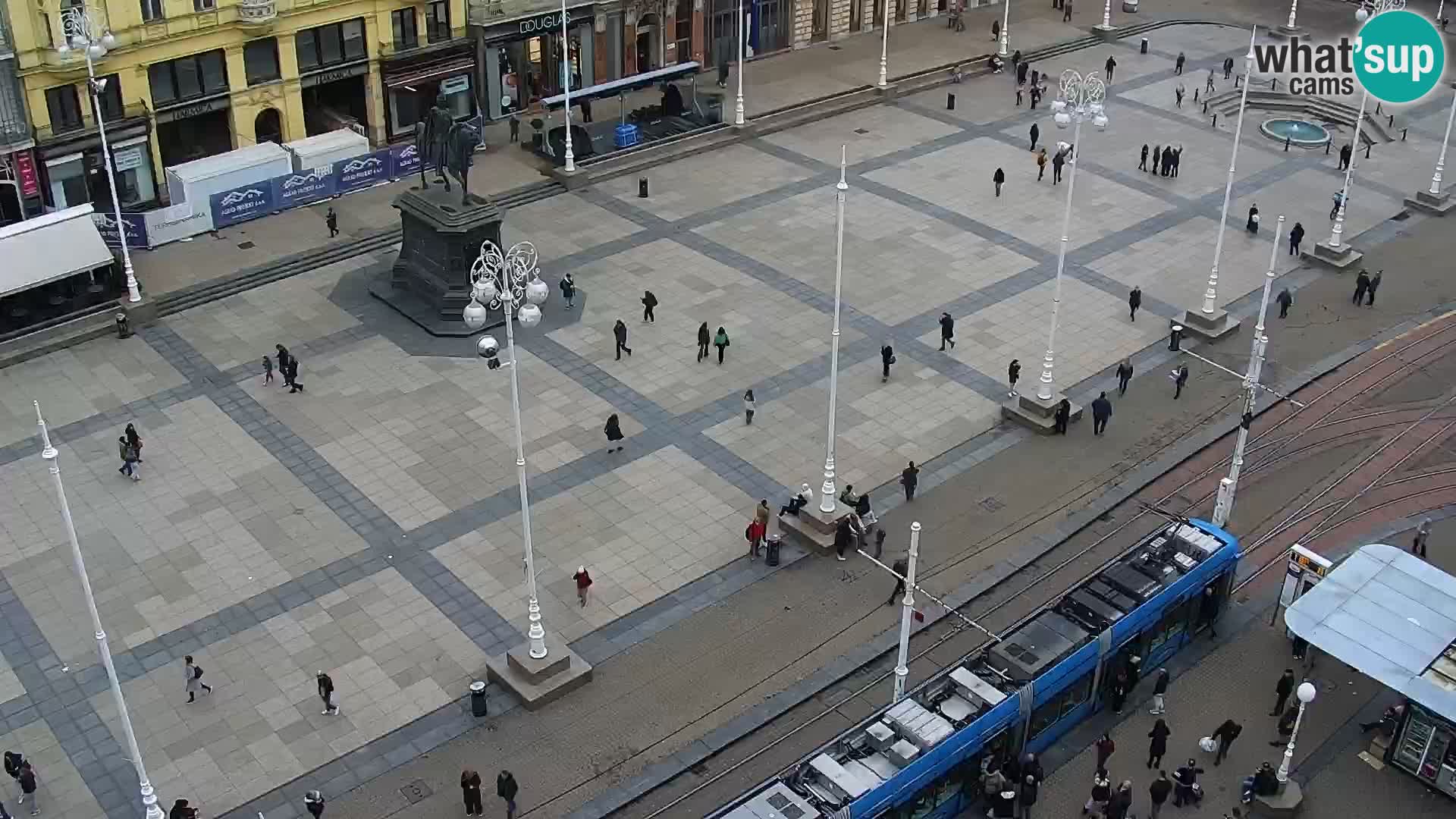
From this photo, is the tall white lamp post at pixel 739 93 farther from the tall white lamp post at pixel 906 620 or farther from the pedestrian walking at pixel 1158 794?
the pedestrian walking at pixel 1158 794

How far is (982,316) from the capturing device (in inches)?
1961

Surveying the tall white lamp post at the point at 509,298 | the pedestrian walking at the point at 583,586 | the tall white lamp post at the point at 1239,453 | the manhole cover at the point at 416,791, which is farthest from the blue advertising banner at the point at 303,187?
the tall white lamp post at the point at 1239,453

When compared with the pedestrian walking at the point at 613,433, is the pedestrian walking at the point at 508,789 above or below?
below

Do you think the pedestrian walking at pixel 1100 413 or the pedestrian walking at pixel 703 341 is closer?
the pedestrian walking at pixel 1100 413

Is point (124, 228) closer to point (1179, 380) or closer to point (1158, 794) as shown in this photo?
point (1179, 380)

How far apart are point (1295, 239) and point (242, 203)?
39.8 meters

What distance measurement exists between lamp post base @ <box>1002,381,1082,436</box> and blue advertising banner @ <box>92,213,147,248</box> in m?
30.8

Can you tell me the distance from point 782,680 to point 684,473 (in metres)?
8.97

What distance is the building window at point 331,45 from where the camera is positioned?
58219mm

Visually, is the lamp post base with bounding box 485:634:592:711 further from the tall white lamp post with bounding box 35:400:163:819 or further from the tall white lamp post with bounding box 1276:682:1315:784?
the tall white lamp post with bounding box 1276:682:1315:784

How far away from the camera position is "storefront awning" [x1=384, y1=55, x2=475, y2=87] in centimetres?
6069

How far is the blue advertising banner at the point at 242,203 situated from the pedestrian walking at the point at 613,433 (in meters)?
21.2

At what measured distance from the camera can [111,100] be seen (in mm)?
53375

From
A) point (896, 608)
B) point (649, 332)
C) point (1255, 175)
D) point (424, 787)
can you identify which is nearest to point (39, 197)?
point (649, 332)
